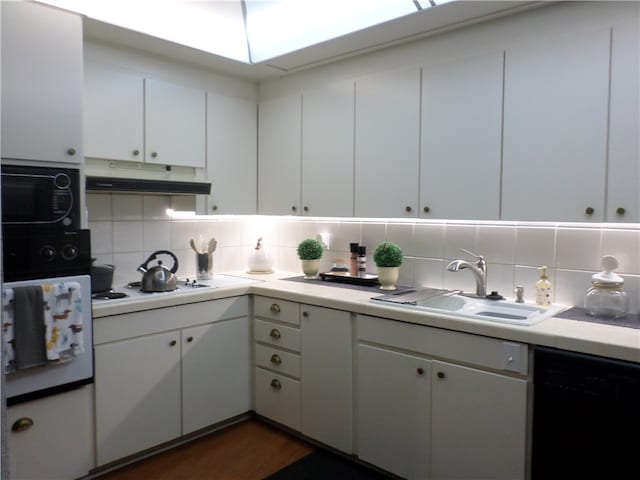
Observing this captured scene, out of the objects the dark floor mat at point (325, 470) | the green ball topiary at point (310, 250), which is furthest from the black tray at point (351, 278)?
the dark floor mat at point (325, 470)

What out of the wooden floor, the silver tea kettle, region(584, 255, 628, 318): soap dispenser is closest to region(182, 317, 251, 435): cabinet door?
the wooden floor

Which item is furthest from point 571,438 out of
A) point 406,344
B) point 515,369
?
point 406,344

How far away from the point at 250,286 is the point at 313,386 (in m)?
0.72

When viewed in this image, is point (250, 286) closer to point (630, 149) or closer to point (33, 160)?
point (33, 160)

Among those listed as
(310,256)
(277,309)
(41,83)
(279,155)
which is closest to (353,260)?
(310,256)

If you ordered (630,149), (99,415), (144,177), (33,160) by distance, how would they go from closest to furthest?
(630,149)
(33,160)
(99,415)
(144,177)

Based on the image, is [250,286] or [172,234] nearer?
[250,286]

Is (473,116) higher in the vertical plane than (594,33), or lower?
lower

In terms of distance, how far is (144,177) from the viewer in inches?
110

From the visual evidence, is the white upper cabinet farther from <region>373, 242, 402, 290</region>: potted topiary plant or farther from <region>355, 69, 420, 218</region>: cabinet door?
<region>373, 242, 402, 290</region>: potted topiary plant

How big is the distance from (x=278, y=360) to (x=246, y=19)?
2082 mm

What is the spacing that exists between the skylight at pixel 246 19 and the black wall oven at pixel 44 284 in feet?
2.89

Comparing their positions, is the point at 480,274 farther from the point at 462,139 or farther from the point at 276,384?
the point at 276,384

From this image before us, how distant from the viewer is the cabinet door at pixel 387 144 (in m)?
2.57
